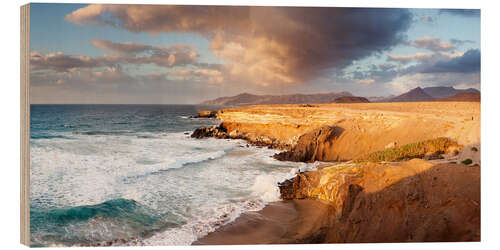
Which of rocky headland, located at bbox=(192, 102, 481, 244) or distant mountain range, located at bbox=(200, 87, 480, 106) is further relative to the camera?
distant mountain range, located at bbox=(200, 87, 480, 106)

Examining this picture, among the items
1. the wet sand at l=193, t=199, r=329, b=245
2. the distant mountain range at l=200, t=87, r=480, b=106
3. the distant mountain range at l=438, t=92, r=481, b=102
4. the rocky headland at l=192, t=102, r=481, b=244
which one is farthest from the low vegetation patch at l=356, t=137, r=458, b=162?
the wet sand at l=193, t=199, r=329, b=245

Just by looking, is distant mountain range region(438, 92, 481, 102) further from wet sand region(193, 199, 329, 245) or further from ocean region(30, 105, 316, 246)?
ocean region(30, 105, 316, 246)

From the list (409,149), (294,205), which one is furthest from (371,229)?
(409,149)

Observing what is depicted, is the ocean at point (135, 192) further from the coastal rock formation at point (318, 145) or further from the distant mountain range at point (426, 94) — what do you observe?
the distant mountain range at point (426, 94)

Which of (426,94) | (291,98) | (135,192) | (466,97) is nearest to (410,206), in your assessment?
(466,97)

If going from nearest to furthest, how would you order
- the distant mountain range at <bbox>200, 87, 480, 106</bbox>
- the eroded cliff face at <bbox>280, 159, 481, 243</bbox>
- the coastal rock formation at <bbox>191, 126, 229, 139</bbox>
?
the eroded cliff face at <bbox>280, 159, 481, 243</bbox>
the distant mountain range at <bbox>200, 87, 480, 106</bbox>
the coastal rock formation at <bbox>191, 126, 229, 139</bbox>

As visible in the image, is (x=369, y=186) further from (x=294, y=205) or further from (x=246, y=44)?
(x=246, y=44)

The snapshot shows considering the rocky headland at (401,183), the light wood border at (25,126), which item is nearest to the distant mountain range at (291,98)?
the rocky headland at (401,183)
